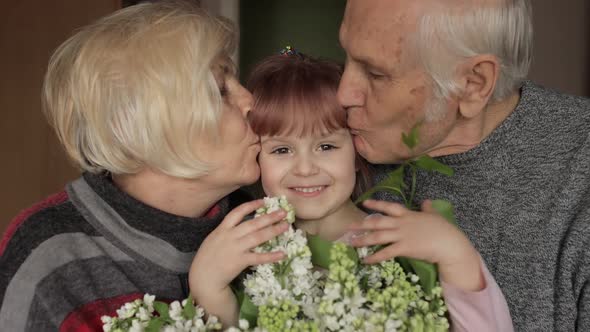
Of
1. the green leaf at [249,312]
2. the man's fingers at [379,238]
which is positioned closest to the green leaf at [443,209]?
the man's fingers at [379,238]

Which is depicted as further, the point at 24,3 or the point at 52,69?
the point at 24,3

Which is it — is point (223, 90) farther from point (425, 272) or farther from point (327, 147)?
point (425, 272)

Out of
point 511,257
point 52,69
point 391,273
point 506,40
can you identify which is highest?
point 506,40

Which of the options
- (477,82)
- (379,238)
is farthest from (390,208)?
(477,82)

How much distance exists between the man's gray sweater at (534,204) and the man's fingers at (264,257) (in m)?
0.64

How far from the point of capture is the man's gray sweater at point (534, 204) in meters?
1.51

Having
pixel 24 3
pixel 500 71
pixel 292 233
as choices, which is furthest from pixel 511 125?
pixel 24 3

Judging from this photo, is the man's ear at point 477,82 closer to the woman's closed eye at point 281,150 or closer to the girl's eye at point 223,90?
the woman's closed eye at point 281,150

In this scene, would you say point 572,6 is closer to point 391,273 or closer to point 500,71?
point 500,71

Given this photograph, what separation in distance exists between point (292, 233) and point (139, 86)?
0.51 meters

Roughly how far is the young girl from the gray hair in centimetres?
25

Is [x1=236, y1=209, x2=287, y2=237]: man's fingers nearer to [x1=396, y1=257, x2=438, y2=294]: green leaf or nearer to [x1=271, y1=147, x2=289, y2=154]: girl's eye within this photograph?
[x1=396, y1=257, x2=438, y2=294]: green leaf

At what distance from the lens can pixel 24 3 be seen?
9.54 ft

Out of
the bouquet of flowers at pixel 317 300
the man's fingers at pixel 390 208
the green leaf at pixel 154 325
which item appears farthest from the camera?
the man's fingers at pixel 390 208
